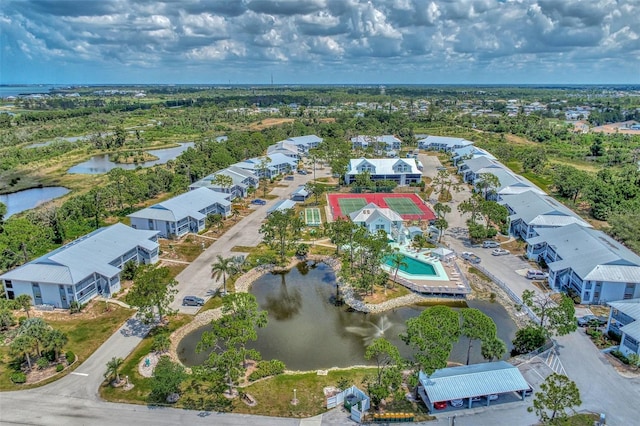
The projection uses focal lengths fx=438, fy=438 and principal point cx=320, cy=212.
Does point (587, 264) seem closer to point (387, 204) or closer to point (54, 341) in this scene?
point (387, 204)

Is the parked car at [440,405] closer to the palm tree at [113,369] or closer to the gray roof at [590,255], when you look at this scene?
the gray roof at [590,255]

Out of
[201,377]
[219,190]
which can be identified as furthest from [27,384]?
[219,190]

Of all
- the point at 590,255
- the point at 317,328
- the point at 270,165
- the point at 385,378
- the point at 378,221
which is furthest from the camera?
the point at 270,165

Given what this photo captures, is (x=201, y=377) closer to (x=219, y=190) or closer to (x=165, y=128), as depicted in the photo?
(x=219, y=190)

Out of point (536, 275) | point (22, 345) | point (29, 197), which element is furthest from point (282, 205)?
point (29, 197)

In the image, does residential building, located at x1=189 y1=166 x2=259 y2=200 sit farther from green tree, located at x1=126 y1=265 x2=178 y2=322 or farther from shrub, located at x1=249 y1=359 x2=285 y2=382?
shrub, located at x1=249 y1=359 x2=285 y2=382
